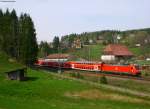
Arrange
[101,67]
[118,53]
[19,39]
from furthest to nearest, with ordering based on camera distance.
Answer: [118,53] < [19,39] < [101,67]

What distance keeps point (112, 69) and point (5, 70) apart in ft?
102

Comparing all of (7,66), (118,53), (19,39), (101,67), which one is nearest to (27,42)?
(19,39)

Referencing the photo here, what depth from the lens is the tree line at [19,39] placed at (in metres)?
91.8

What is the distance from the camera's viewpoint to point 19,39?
9756cm

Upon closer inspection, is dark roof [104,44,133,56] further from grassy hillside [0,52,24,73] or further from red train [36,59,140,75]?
grassy hillside [0,52,24,73]

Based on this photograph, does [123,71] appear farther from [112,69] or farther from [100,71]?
[100,71]

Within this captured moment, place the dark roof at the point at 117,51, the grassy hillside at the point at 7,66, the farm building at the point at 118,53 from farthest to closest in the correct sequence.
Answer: the farm building at the point at 118,53 → the dark roof at the point at 117,51 → the grassy hillside at the point at 7,66

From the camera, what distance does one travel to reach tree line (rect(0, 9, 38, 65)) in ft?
301

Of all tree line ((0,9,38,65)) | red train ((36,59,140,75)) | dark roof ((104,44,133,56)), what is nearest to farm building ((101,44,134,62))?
dark roof ((104,44,133,56))

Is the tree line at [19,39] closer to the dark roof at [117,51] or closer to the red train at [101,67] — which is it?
the red train at [101,67]

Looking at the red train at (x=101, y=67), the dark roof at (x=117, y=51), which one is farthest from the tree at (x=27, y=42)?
the dark roof at (x=117, y=51)

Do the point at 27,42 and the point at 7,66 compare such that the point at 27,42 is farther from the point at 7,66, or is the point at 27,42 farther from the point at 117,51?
the point at 117,51

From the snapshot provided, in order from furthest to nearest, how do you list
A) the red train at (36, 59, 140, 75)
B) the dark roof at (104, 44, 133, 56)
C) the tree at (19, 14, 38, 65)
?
the dark roof at (104, 44, 133, 56)
the tree at (19, 14, 38, 65)
the red train at (36, 59, 140, 75)

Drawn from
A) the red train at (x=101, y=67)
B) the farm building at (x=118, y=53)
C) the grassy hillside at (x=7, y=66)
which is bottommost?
the red train at (x=101, y=67)
